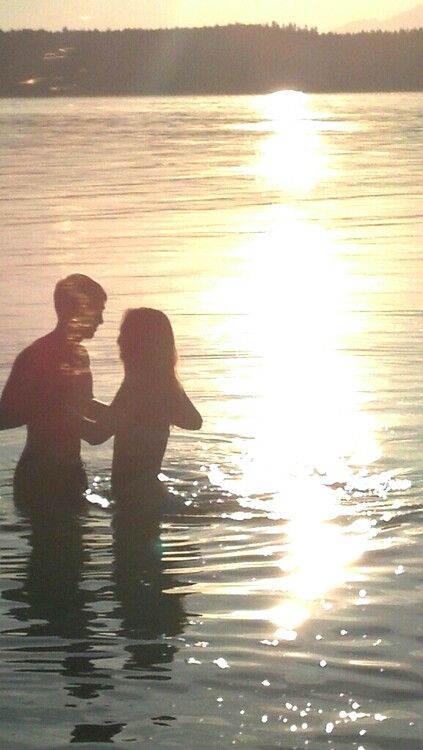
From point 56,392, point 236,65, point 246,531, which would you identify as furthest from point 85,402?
point 236,65

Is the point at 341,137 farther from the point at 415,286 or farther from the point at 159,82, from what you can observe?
the point at 159,82

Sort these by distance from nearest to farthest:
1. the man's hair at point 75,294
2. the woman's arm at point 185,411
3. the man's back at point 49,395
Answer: the man's hair at point 75,294, the man's back at point 49,395, the woman's arm at point 185,411

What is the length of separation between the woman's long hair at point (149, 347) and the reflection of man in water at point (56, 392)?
7.8 inches

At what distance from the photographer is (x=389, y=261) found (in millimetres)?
22906

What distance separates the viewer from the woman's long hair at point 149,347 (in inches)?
357

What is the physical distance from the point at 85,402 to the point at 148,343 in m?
0.59

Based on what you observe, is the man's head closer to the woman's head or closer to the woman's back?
the woman's head

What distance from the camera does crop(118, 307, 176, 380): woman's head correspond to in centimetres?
908

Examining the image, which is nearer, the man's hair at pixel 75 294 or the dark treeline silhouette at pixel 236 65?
the man's hair at pixel 75 294

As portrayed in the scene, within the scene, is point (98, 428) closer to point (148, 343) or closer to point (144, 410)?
point (144, 410)

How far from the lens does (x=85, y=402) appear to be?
951cm

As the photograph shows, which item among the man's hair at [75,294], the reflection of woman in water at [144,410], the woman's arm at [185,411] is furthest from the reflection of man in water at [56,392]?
the woman's arm at [185,411]

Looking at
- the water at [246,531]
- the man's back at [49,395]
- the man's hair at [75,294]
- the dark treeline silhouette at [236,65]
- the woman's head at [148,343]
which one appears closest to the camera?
the water at [246,531]

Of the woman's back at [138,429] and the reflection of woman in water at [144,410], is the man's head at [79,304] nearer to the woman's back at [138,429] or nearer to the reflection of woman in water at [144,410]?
the reflection of woman in water at [144,410]
